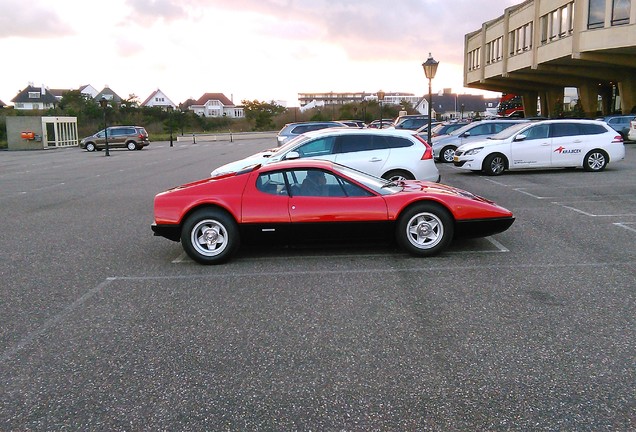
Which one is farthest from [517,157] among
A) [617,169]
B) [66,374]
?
[66,374]

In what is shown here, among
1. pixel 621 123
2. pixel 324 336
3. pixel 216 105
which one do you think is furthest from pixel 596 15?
pixel 216 105

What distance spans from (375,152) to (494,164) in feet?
19.0

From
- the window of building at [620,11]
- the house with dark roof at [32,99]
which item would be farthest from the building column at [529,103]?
the house with dark roof at [32,99]

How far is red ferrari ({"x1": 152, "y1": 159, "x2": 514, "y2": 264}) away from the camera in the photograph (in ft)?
23.4

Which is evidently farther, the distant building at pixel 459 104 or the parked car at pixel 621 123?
the distant building at pixel 459 104

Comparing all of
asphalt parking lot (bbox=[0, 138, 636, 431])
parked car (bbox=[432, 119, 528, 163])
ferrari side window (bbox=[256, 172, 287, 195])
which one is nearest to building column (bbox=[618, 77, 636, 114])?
parked car (bbox=[432, 119, 528, 163])

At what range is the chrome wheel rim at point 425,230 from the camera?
23.5 feet

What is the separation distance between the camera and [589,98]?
4553cm

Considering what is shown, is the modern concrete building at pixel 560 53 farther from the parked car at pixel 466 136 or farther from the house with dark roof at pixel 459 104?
the house with dark roof at pixel 459 104

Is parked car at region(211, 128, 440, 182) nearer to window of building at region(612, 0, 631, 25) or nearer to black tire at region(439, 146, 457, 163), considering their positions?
black tire at region(439, 146, 457, 163)

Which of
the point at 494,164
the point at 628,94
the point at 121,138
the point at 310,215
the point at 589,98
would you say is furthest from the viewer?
the point at 589,98

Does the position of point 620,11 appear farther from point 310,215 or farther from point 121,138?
point 310,215

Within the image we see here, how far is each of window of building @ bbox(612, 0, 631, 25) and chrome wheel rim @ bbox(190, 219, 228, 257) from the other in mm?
32561

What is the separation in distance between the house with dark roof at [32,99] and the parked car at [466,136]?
110368 millimetres
